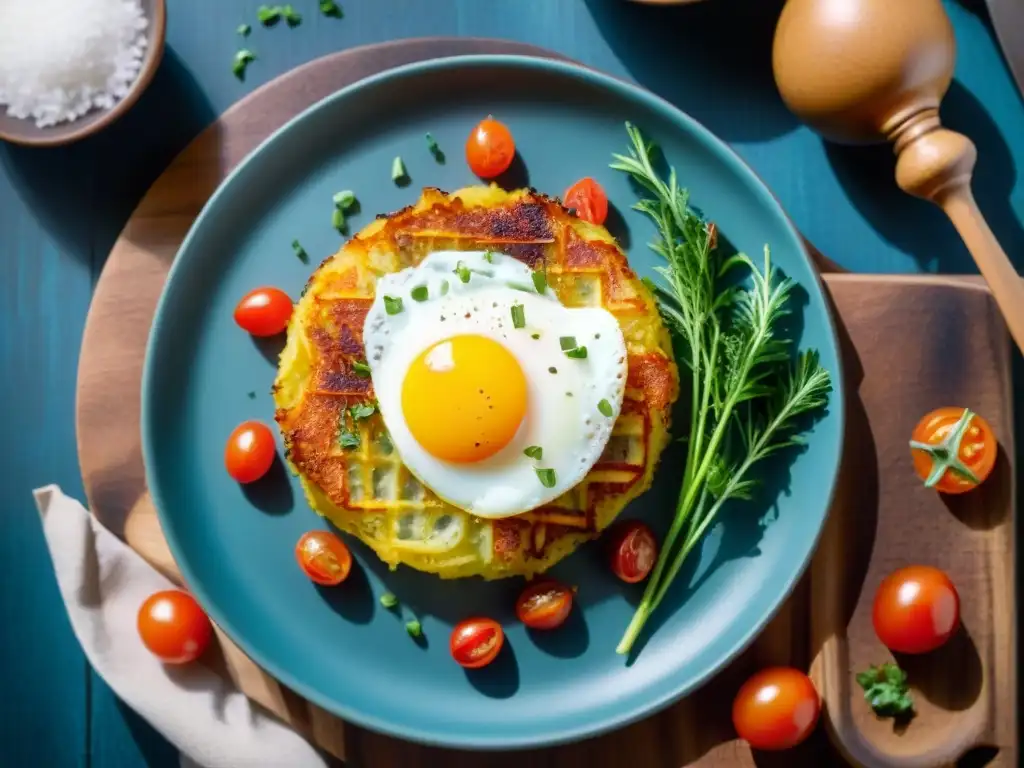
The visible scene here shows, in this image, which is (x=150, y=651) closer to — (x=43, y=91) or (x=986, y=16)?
(x=43, y=91)

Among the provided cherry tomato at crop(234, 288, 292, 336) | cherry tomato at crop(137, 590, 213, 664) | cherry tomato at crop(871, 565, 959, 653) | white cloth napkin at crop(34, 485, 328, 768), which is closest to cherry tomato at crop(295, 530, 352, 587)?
cherry tomato at crop(137, 590, 213, 664)

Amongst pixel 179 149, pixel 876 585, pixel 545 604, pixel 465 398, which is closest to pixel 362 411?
pixel 465 398

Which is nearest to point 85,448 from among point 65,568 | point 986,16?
point 65,568

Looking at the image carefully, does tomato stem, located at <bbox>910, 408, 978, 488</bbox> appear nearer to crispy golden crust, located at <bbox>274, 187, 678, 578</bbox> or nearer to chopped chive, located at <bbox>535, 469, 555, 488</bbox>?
crispy golden crust, located at <bbox>274, 187, 678, 578</bbox>

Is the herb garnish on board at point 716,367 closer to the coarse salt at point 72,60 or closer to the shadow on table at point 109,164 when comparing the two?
the shadow on table at point 109,164

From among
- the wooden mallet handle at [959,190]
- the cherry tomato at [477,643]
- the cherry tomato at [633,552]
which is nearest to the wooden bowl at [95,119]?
the cherry tomato at [477,643]
